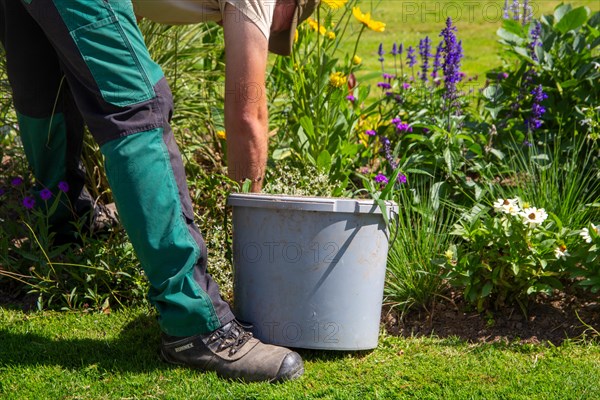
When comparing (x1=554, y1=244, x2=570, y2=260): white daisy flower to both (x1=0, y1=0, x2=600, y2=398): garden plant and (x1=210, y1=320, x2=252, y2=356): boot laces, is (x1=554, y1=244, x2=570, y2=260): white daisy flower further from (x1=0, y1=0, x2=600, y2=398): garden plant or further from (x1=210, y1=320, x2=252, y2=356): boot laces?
(x1=210, y1=320, x2=252, y2=356): boot laces

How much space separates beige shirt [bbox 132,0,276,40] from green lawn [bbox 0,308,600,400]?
1.09 meters

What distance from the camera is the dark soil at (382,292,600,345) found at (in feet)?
8.95

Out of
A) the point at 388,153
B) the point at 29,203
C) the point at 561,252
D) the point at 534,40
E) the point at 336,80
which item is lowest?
the point at 561,252

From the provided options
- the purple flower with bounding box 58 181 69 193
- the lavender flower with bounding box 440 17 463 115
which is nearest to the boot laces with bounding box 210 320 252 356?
the purple flower with bounding box 58 181 69 193

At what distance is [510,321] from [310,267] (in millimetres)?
818

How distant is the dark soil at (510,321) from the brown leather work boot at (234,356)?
0.56m

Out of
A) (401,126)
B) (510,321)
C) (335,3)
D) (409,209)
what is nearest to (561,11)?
(401,126)

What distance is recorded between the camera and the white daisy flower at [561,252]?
2.69 meters

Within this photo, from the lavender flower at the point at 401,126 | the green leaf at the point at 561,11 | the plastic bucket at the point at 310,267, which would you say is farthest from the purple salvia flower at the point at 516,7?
the plastic bucket at the point at 310,267

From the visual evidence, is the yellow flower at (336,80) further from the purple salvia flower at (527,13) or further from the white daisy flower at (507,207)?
the purple salvia flower at (527,13)

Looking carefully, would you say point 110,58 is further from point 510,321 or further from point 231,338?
point 510,321

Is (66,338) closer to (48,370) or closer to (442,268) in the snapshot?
(48,370)

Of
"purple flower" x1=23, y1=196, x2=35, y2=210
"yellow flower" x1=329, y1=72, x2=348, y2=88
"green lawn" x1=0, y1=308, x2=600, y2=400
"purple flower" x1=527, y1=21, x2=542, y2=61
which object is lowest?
"green lawn" x1=0, y1=308, x2=600, y2=400

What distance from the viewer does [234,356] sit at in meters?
2.41
